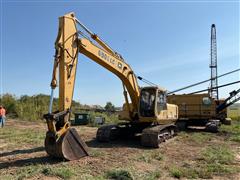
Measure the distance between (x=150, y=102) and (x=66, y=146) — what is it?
19.3 ft

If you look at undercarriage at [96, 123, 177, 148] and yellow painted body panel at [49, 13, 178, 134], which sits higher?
yellow painted body panel at [49, 13, 178, 134]

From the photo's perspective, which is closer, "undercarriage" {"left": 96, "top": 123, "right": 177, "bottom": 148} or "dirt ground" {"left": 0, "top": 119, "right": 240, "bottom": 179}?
"dirt ground" {"left": 0, "top": 119, "right": 240, "bottom": 179}

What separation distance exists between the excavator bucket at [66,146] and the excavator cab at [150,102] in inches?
194

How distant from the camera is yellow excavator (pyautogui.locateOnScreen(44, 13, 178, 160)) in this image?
27.6ft

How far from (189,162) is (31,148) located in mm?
5695

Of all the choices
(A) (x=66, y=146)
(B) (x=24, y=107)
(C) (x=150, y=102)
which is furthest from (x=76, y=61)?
(B) (x=24, y=107)

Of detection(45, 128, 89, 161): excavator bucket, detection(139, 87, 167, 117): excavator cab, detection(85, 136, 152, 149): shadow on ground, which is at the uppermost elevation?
detection(139, 87, 167, 117): excavator cab

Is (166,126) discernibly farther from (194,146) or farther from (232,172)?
(232,172)

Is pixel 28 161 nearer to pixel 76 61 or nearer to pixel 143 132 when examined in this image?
pixel 76 61

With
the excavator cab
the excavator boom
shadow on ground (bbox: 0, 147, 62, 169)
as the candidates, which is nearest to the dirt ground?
shadow on ground (bbox: 0, 147, 62, 169)

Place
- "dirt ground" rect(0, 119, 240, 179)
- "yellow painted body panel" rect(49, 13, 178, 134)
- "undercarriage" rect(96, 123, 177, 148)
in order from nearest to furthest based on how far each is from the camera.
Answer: "dirt ground" rect(0, 119, 240, 179), "yellow painted body panel" rect(49, 13, 178, 134), "undercarriage" rect(96, 123, 177, 148)

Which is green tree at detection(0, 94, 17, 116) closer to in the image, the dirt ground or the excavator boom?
the dirt ground

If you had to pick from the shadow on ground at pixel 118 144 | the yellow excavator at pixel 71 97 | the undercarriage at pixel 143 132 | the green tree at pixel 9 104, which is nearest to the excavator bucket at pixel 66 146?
the yellow excavator at pixel 71 97

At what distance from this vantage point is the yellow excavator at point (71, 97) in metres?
8.40
